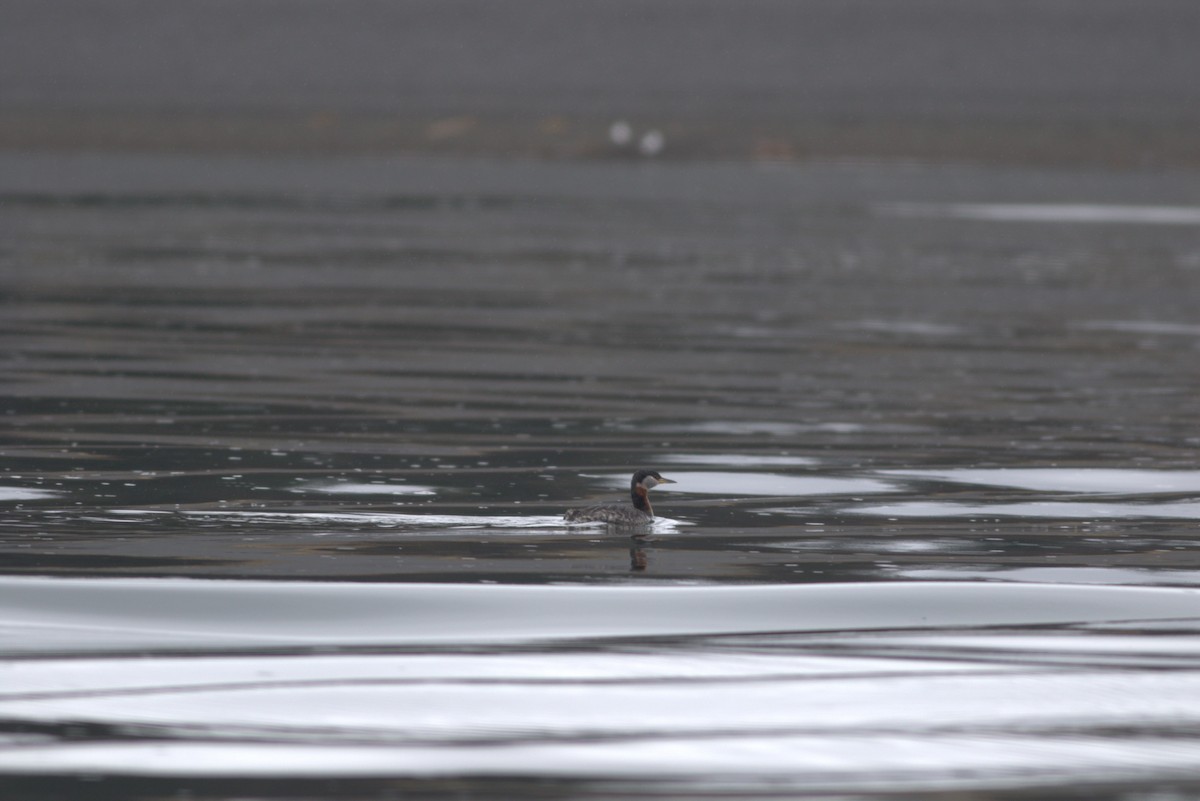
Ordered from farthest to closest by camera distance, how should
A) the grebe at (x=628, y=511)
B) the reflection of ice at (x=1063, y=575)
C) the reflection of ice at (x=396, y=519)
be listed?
the reflection of ice at (x=396, y=519)
the grebe at (x=628, y=511)
the reflection of ice at (x=1063, y=575)

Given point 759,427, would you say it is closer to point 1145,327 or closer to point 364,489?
point 364,489

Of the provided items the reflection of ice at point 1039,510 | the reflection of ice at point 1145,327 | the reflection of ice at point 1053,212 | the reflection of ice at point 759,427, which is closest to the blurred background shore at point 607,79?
the reflection of ice at point 1053,212

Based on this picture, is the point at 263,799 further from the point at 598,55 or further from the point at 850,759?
the point at 598,55

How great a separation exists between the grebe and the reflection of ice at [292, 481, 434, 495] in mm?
1396

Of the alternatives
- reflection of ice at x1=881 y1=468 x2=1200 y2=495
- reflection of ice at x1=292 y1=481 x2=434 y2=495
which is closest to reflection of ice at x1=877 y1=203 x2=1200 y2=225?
reflection of ice at x1=881 y1=468 x2=1200 y2=495

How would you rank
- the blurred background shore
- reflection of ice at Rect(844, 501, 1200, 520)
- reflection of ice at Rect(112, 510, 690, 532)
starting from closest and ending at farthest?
reflection of ice at Rect(112, 510, 690, 532) < reflection of ice at Rect(844, 501, 1200, 520) < the blurred background shore

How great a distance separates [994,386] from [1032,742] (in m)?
12.8

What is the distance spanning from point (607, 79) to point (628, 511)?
95653 mm

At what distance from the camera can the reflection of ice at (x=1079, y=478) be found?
14.9 m

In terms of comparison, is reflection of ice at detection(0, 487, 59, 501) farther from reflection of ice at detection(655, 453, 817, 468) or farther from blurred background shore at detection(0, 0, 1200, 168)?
blurred background shore at detection(0, 0, 1200, 168)

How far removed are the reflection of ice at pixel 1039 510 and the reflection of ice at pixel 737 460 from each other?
1.82 metres

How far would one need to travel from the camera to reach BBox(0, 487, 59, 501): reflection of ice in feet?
44.0

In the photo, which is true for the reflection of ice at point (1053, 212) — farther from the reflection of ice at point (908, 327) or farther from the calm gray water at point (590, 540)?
the reflection of ice at point (908, 327)

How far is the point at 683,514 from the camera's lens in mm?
13672
